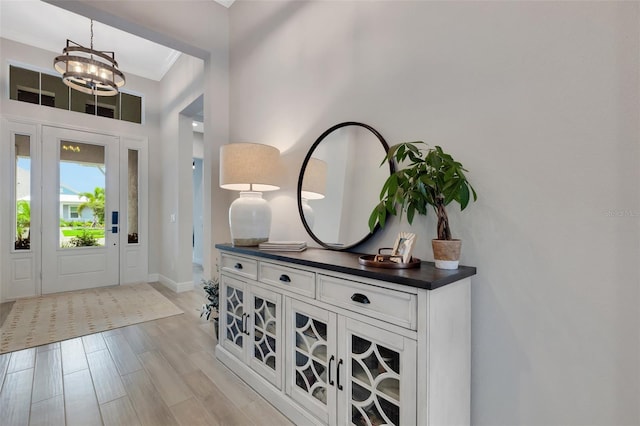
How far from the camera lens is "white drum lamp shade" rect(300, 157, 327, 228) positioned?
2041 mm

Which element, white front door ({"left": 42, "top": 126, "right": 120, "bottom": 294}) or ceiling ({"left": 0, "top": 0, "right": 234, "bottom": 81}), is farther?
white front door ({"left": 42, "top": 126, "right": 120, "bottom": 294})

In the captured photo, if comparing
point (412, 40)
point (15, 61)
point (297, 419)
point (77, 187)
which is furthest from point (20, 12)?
point (297, 419)

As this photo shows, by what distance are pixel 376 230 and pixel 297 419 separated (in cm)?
113

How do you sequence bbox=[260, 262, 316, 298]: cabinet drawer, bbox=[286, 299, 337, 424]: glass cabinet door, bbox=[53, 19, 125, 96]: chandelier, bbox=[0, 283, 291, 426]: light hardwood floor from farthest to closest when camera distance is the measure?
1. bbox=[53, 19, 125, 96]: chandelier
2. bbox=[0, 283, 291, 426]: light hardwood floor
3. bbox=[260, 262, 316, 298]: cabinet drawer
4. bbox=[286, 299, 337, 424]: glass cabinet door

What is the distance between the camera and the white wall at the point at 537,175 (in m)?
1.02

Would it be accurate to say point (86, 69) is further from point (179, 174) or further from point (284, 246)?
point (284, 246)

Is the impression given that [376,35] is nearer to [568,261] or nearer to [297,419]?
[568,261]

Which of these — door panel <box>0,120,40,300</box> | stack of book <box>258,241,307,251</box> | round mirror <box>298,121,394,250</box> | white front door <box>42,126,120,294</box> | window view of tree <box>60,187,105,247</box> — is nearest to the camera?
round mirror <box>298,121,394,250</box>

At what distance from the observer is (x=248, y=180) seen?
210 cm

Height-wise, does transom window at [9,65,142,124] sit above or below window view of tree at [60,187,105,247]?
above

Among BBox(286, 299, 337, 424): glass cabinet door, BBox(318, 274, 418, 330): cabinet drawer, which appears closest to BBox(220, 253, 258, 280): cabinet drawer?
BBox(286, 299, 337, 424): glass cabinet door

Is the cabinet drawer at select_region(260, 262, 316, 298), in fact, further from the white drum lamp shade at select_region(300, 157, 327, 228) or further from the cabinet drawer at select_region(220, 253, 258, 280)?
the white drum lamp shade at select_region(300, 157, 327, 228)

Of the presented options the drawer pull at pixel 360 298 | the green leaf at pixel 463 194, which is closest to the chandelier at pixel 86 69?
the drawer pull at pixel 360 298

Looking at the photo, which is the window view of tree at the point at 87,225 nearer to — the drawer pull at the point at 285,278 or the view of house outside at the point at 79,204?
the view of house outside at the point at 79,204
